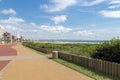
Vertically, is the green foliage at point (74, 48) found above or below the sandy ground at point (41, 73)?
above

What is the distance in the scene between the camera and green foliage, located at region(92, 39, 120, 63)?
14.6 meters

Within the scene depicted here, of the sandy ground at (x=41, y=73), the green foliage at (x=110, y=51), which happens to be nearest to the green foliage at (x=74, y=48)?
the green foliage at (x=110, y=51)

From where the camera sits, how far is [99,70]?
14031 millimetres

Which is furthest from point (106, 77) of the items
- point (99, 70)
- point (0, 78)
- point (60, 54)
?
point (60, 54)

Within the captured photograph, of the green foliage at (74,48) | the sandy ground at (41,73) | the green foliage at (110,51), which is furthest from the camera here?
the green foliage at (74,48)

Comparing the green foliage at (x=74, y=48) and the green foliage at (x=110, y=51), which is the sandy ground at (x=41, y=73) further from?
the green foliage at (x=74, y=48)

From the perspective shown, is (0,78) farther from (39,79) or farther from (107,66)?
(107,66)

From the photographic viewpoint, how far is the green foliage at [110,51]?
14555 millimetres

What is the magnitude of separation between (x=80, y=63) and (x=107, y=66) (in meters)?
5.05

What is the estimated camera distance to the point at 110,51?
15281 mm

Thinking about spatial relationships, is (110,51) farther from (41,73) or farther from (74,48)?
(74,48)

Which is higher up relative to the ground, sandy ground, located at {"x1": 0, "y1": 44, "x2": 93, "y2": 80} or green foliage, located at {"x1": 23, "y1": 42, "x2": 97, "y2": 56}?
green foliage, located at {"x1": 23, "y1": 42, "x2": 97, "y2": 56}

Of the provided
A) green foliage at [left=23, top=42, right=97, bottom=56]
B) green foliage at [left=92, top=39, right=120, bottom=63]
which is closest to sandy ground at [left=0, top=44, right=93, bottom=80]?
green foliage at [left=92, top=39, right=120, bottom=63]

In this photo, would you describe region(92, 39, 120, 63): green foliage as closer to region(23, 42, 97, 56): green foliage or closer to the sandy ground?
the sandy ground
